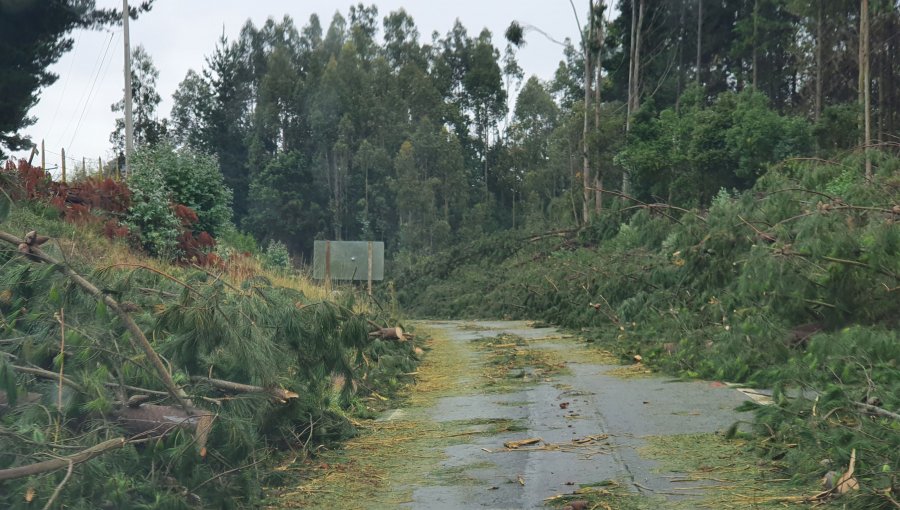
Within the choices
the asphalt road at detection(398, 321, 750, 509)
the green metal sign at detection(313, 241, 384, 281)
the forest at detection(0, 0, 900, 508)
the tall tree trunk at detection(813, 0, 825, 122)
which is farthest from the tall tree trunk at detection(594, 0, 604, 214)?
the asphalt road at detection(398, 321, 750, 509)

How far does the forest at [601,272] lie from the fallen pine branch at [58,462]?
0.13 meters

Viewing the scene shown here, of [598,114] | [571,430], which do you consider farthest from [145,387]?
[598,114]

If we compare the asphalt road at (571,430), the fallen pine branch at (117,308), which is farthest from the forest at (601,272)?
the asphalt road at (571,430)

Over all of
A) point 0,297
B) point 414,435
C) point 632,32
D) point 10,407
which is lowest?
point 414,435

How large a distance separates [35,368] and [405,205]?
56.0m

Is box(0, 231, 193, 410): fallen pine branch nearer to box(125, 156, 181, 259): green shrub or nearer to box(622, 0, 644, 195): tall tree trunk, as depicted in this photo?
box(125, 156, 181, 259): green shrub

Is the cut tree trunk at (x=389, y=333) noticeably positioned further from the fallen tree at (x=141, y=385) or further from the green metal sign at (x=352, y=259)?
the green metal sign at (x=352, y=259)

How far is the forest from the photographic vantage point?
20.5ft

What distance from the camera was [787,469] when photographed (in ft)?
21.2

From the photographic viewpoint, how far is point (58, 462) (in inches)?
194

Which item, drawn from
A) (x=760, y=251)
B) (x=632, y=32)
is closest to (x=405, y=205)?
(x=632, y=32)

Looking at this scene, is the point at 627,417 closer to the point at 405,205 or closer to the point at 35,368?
the point at 35,368

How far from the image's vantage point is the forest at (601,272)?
6250 mm

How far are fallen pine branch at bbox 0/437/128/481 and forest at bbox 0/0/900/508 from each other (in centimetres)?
13
